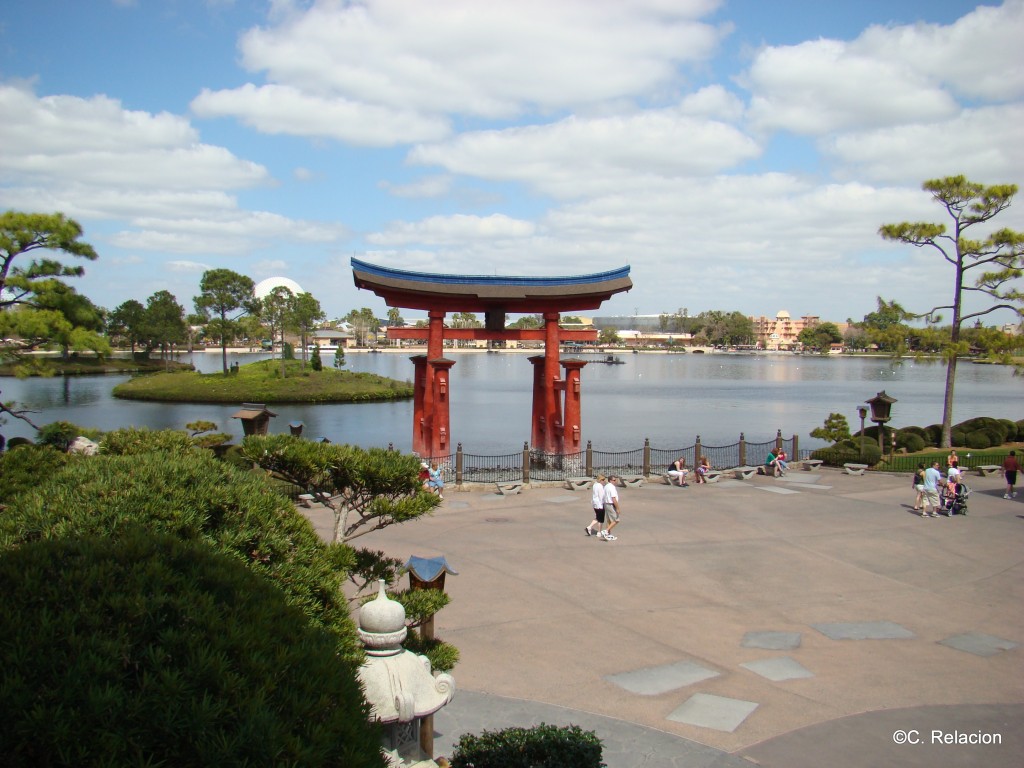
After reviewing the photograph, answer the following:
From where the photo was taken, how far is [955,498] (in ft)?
64.2

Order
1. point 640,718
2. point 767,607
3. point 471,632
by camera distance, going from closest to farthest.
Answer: point 640,718, point 471,632, point 767,607

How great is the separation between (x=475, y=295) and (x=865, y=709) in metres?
21.5

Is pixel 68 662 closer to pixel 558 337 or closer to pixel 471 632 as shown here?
pixel 471 632

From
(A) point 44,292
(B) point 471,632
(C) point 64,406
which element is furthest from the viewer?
(C) point 64,406

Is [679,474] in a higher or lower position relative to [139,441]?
lower

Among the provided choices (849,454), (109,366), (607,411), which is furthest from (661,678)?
(109,366)

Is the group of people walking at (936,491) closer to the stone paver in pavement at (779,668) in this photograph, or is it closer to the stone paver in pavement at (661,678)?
the stone paver in pavement at (779,668)

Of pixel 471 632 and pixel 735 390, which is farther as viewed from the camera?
pixel 735 390

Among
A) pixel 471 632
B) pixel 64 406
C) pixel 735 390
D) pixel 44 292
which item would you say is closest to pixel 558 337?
pixel 44 292

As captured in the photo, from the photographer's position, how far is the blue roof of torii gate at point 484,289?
2755 cm

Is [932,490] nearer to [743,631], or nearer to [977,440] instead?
[743,631]

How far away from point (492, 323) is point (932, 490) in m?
16.4

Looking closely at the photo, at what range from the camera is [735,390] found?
3191 inches

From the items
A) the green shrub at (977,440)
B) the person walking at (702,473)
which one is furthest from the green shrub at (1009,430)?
the person walking at (702,473)
